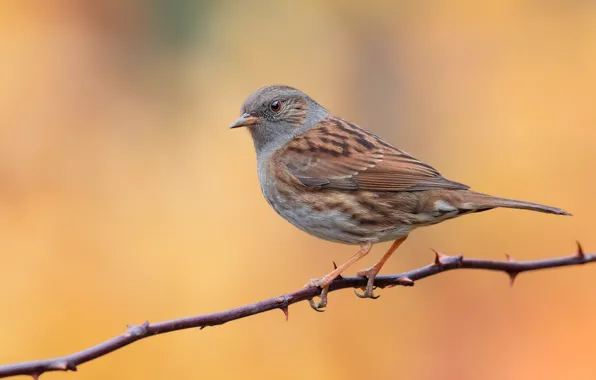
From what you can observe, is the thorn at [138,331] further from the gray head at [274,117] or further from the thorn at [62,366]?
the gray head at [274,117]

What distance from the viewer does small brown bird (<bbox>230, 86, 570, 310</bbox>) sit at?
4.37 meters

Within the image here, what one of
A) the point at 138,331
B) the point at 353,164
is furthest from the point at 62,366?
the point at 353,164

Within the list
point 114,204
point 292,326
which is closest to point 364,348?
point 292,326

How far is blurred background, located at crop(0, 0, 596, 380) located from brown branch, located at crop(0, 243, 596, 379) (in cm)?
301

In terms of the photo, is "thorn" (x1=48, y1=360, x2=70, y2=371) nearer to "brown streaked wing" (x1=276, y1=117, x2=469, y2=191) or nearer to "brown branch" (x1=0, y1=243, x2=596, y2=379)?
"brown branch" (x1=0, y1=243, x2=596, y2=379)

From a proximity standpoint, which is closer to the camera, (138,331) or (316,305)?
(138,331)

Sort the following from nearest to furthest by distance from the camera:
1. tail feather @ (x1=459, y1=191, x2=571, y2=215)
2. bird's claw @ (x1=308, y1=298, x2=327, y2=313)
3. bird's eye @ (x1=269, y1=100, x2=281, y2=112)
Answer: tail feather @ (x1=459, y1=191, x2=571, y2=215), bird's claw @ (x1=308, y1=298, x2=327, y2=313), bird's eye @ (x1=269, y1=100, x2=281, y2=112)

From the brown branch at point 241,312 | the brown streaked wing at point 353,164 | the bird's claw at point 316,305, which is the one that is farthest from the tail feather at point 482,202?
the bird's claw at point 316,305

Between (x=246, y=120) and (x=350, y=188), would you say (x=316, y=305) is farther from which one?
(x=246, y=120)

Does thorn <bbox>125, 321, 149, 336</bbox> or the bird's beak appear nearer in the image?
thorn <bbox>125, 321, 149, 336</bbox>

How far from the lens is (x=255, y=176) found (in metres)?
8.20

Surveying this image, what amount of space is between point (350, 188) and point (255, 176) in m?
3.71

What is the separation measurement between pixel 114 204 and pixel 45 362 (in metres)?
5.65

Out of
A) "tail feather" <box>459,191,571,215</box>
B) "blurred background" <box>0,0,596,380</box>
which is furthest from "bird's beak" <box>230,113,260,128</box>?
"blurred background" <box>0,0,596,380</box>
